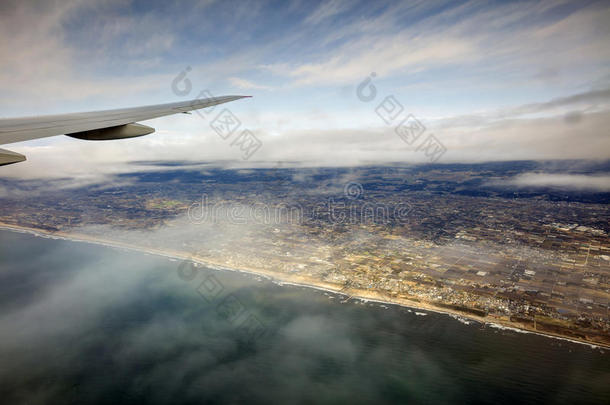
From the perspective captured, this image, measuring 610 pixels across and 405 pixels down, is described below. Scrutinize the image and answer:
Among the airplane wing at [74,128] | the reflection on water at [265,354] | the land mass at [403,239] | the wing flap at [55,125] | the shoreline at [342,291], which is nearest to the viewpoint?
the airplane wing at [74,128]

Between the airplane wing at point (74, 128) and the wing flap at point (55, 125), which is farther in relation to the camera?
the wing flap at point (55, 125)

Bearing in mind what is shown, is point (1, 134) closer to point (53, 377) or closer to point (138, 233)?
point (53, 377)

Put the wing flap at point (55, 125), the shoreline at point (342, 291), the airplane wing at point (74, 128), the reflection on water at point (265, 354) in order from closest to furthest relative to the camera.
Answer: the airplane wing at point (74, 128) < the wing flap at point (55, 125) < the reflection on water at point (265, 354) < the shoreline at point (342, 291)

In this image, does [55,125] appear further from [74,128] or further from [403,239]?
[403,239]

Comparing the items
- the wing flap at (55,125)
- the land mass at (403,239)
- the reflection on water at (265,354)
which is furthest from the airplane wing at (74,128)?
the land mass at (403,239)

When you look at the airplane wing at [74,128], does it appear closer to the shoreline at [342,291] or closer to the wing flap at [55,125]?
the wing flap at [55,125]

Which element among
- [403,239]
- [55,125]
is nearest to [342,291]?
[403,239]

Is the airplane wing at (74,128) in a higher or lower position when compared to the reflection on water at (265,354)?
higher

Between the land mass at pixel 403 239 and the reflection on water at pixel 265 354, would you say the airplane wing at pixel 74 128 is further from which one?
the land mass at pixel 403 239

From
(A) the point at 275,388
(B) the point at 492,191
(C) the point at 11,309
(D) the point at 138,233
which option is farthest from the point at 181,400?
(B) the point at 492,191
